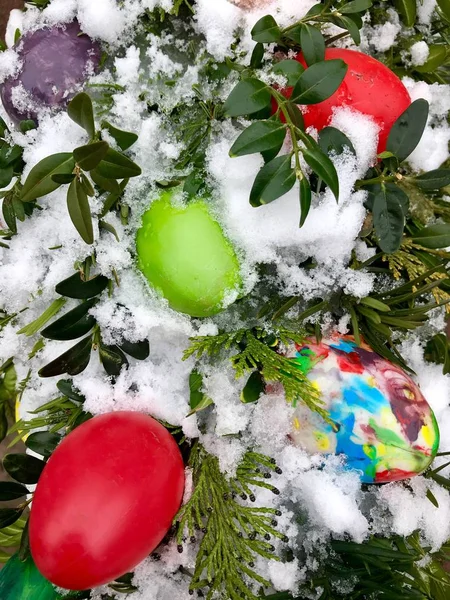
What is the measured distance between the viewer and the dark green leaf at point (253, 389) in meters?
0.79

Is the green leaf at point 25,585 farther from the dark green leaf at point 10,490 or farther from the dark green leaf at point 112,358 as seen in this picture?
Answer: the dark green leaf at point 112,358

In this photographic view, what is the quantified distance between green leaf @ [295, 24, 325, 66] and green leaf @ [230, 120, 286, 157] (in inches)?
4.1

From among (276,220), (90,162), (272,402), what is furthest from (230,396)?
(90,162)

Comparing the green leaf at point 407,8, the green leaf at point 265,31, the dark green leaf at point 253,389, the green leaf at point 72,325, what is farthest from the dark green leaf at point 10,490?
the green leaf at point 407,8

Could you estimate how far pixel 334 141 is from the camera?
29.6 inches

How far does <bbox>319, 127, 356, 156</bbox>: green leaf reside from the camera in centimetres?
75

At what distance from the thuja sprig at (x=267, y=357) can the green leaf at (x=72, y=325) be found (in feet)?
0.52

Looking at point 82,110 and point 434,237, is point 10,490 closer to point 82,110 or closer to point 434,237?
point 82,110

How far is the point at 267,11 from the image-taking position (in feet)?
2.71

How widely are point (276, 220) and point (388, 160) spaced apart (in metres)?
0.17

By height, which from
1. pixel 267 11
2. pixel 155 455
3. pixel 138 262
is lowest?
pixel 155 455

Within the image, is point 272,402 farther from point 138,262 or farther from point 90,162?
point 90,162

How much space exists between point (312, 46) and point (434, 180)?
0.26m

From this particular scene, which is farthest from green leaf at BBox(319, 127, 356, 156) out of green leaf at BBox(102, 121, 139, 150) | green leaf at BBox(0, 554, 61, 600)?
green leaf at BBox(0, 554, 61, 600)
